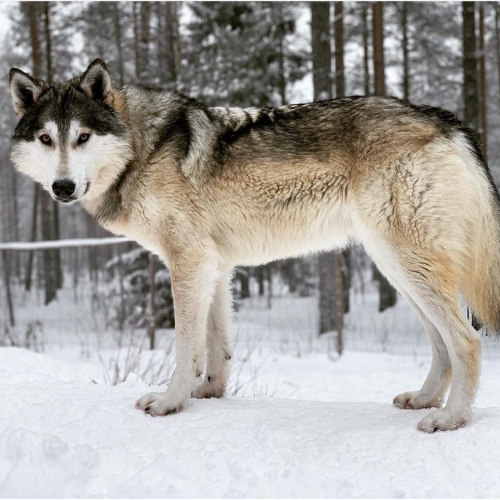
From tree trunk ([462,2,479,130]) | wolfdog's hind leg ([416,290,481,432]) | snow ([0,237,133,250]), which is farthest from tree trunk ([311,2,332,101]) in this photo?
wolfdog's hind leg ([416,290,481,432])

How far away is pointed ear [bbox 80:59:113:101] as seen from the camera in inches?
138

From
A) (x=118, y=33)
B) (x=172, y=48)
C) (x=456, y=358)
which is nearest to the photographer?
(x=456, y=358)

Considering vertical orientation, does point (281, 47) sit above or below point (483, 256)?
above

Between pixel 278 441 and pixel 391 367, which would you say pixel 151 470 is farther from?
pixel 391 367

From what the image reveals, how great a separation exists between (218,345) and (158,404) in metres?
0.72

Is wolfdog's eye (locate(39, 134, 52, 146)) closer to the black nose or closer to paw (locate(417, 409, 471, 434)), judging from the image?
the black nose

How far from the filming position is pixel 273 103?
1755 cm

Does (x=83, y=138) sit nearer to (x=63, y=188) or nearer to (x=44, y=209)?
(x=63, y=188)

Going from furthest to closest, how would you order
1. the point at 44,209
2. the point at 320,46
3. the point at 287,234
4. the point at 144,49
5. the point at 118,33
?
the point at 118,33 → the point at 44,209 → the point at 144,49 → the point at 320,46 → the point at 287,234

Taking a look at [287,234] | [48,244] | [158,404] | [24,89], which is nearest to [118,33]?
[48,244]

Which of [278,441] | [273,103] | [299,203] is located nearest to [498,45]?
[273,103]

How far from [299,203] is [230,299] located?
95 centimetres

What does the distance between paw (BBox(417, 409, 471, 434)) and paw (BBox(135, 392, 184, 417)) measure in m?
1.48

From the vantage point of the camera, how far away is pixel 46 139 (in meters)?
3.33
